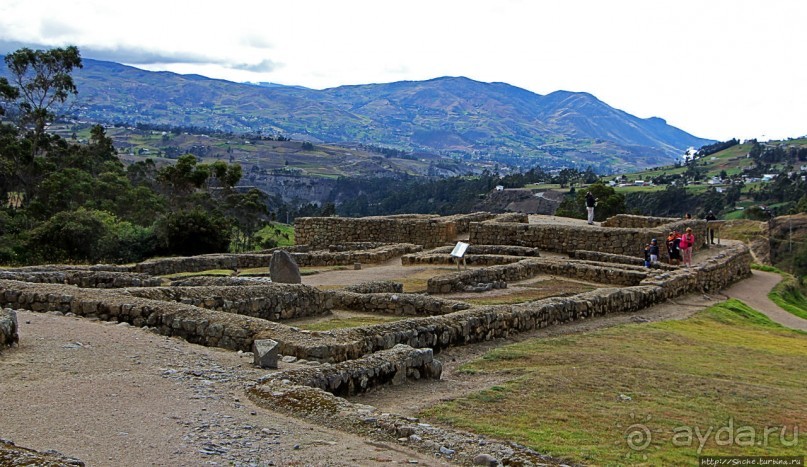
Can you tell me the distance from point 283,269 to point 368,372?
9.83 meters

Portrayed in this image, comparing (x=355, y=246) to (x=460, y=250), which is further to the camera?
(x=355, y=246)

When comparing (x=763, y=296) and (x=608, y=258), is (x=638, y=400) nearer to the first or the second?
Answer: (x=608, y=258)

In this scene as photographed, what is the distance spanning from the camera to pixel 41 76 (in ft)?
192

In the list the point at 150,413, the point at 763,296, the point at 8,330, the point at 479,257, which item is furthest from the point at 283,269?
the point at 763,296

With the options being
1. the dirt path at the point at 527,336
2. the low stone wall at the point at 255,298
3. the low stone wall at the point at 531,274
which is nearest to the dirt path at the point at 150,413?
the dirt path at the point at 527,336

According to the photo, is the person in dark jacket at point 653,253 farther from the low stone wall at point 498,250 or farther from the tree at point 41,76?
the tree at point 41,76

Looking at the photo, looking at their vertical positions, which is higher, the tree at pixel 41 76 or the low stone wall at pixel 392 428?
the tree at pixel 41 76

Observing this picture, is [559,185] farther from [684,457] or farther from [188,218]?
[684,457]

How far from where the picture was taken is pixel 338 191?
171000 millimetres

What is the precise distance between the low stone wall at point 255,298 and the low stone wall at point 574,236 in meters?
16.2

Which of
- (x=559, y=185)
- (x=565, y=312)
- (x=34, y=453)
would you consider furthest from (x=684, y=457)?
(x=559, y=185)

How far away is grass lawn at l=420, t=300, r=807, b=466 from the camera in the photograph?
8953mm

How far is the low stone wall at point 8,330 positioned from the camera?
11.1 m

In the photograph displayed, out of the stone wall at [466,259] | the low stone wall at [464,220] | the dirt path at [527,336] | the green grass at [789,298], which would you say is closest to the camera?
the dirt path at [527,336]
